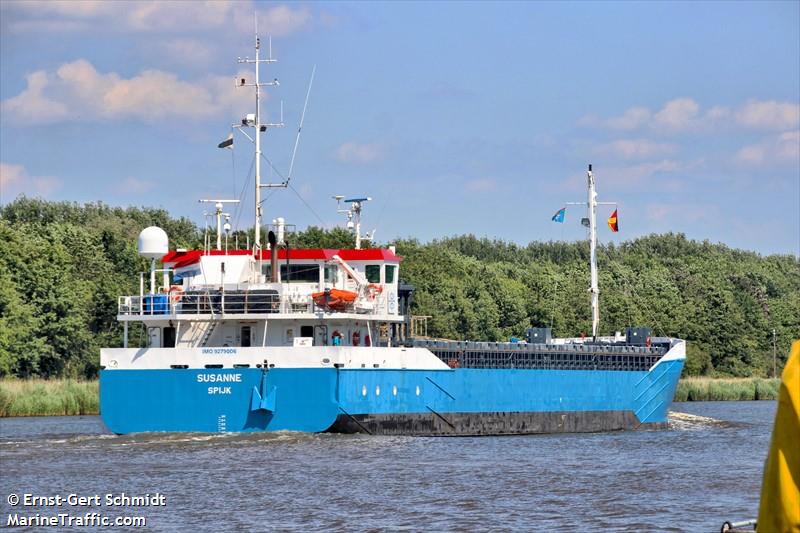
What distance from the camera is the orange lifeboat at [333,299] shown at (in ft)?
109

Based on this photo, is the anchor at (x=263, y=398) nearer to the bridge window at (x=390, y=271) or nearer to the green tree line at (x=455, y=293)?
the bridge window at (x=390, y=271)

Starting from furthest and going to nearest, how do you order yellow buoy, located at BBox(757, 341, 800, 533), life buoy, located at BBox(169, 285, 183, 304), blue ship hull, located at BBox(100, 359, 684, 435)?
life buoy, located at BBox(169, 285, 183, 304) → blue ship hull, located at BBox(100, 359, 684, 435) → yellow buoy, located at BBox(757, 341, 800, 533)

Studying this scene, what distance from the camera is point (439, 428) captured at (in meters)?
36.6

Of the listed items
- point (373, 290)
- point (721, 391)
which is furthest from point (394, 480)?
point (721, 391)

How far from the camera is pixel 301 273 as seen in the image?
3488 centimetres

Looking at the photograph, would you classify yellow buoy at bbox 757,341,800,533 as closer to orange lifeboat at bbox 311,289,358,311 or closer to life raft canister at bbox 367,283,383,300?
orange lifeboat at bbox 311,289,358,311

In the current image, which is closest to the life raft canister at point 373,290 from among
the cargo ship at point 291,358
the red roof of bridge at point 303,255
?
the cargo ship at point 291,358

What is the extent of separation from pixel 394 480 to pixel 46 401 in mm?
27044

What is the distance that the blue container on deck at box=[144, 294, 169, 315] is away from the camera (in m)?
33.5

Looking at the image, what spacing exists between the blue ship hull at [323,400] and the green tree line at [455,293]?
2291cm

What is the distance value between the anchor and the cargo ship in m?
0.03

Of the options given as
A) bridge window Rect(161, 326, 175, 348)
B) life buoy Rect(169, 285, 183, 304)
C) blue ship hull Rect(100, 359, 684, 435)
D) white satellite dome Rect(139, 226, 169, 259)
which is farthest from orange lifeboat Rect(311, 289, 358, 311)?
white satellite dome Rect(139, 226, 169, 259)

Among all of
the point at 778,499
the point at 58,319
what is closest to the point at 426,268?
the point at 58,319

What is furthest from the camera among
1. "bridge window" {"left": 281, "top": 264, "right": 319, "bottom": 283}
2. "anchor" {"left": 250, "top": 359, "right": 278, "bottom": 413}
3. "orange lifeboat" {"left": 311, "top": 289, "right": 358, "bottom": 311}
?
"bridge window" {"left": 281, "top": 264, "right": 319, "bottom": 283}
